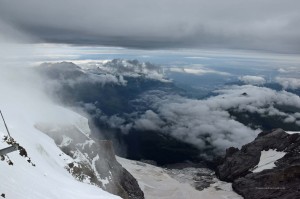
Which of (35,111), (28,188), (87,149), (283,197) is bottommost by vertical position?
(283,197)

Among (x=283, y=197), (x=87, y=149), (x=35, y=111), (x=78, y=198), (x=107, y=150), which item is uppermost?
(x=78, y=198)

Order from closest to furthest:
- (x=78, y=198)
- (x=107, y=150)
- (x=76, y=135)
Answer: (x=78, y=198) → (x=76, y=135) → (x=107, y=150)

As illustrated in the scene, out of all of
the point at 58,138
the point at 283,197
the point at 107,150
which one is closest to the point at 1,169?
the point at 58,138

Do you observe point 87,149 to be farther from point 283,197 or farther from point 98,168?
point 283,197

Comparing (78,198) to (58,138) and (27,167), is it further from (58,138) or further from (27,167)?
(58,138)

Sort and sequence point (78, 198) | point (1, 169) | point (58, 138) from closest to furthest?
point (1, 169) → point (78, 198) → point (58, 138)

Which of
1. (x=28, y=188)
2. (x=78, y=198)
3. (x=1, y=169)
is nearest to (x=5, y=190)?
(x=28, y=188)

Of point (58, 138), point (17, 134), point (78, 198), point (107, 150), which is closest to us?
point (78, 198)

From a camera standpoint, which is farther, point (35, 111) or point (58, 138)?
point (35, 111)

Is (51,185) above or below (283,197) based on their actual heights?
above
